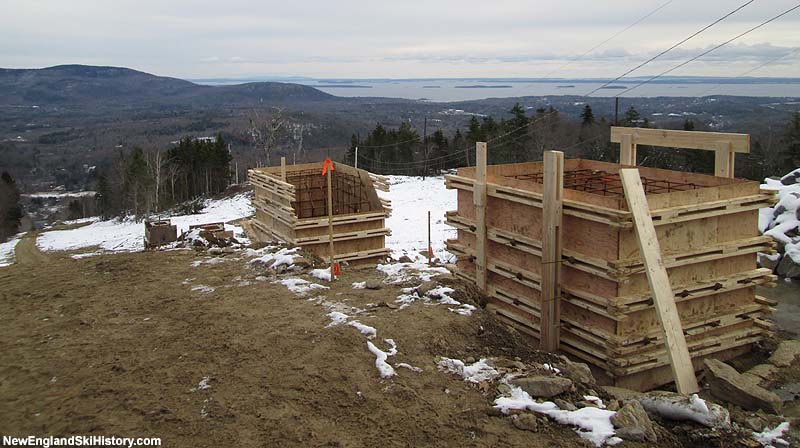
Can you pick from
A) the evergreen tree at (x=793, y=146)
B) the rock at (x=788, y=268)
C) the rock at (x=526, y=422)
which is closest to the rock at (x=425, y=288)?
the rock at (x=526, y=422)

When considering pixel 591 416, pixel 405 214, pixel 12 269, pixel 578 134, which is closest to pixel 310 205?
pixel 12 269

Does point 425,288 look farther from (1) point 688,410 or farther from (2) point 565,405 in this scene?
(1) point 688,410

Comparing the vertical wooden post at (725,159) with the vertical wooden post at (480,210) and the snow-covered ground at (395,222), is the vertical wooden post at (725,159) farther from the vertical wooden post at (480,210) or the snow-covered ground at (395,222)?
the snow-covered ground at (395,222)

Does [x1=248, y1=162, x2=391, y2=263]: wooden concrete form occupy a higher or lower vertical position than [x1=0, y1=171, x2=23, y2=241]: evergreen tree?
higher

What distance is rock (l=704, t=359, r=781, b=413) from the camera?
6434mm

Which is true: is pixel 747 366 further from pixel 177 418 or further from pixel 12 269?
pixel 12 269

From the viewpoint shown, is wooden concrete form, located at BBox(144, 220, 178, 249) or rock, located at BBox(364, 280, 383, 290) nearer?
rock, located at BBox(364, 280, 383, 290)

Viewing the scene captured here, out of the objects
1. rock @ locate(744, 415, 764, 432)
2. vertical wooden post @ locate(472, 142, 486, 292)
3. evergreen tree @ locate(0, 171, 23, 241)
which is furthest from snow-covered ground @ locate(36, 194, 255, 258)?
rock @ locate(744, 415, 764, 432)

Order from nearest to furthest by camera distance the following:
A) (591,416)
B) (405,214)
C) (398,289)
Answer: (591,416), (398,289), (405,214)

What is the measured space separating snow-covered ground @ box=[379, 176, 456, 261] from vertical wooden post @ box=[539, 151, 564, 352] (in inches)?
303

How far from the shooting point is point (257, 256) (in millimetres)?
12086

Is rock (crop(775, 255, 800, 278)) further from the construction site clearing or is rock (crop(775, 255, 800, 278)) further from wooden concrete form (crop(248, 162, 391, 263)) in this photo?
wooden concrete form (crop(248, 162, 391, 263))

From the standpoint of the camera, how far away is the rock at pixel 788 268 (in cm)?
1344

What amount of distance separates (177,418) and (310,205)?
11.5 m
